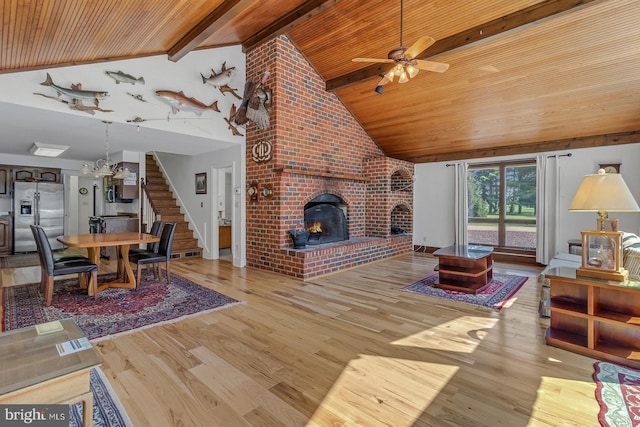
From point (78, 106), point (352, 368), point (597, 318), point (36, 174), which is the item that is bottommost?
point (352, 368)

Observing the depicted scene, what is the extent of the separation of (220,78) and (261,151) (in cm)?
131

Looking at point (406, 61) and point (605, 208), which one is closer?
point (605, 208)

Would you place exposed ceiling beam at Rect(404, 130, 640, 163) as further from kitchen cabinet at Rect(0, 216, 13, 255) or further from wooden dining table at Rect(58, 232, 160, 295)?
kitchen cabinet at Rect(0, 216, 13, 255)

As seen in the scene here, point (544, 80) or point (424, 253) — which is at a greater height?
point (544, 80)

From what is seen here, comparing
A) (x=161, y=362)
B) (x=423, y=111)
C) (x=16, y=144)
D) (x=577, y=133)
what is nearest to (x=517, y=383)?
(x=161, y=362)

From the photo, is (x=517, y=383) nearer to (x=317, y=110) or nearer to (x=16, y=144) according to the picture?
(x=317, y=110)

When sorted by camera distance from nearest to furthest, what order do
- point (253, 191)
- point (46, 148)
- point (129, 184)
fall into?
point (253, 191) < point (46, 148) < point (129, 184)

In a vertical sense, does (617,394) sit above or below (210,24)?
below

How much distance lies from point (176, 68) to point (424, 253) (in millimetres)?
6102

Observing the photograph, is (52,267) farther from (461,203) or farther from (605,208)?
(461,203)

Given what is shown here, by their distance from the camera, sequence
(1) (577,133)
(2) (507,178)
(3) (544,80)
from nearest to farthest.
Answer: (3) (544,80) < (1) (577,133) < (2) (507,178)

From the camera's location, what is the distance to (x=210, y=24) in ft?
11.5

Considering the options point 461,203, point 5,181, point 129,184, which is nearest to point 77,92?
point 129,184

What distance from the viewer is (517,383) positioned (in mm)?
2002
